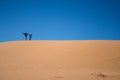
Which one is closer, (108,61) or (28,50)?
(108,61)

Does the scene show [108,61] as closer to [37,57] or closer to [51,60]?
[51,60]

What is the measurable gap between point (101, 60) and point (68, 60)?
2.41m

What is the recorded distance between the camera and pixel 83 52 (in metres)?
13.5

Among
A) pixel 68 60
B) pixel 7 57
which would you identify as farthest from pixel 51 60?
pixel 7 57

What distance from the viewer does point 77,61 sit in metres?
11.7

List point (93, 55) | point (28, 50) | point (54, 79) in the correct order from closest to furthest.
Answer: point (54, 79) → point (93, 55) → point (28, 50)

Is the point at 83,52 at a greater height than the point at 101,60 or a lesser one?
greater

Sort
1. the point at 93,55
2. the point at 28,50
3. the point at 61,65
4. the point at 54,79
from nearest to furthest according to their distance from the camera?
the point at 54,79
the point at 61,65
the point at 93,55
the point at 28,50

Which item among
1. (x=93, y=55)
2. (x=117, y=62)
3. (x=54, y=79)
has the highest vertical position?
(x=93, y=55)

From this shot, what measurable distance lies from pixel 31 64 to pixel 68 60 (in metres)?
2.74

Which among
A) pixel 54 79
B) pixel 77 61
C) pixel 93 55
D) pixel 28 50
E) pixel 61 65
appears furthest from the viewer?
pixel 28 50

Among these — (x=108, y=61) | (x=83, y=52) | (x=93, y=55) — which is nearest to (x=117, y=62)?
(x=108, y=61)

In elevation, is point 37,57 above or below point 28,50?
below

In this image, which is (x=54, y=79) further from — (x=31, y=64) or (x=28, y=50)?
(x=28, y=50)
